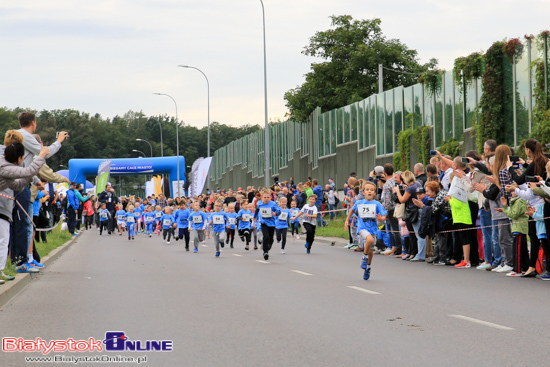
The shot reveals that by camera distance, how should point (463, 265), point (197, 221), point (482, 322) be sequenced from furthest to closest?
point (197, 221) → point (463, 265) → point (482, 322)

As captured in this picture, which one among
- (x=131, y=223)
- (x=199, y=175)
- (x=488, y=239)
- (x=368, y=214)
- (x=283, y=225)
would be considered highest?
(x=199, y=175)

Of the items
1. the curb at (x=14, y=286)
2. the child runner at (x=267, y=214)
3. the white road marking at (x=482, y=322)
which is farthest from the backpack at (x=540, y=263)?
the curb at (x=14, y=286)

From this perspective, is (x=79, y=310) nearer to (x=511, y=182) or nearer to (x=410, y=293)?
(x=410, y=293)

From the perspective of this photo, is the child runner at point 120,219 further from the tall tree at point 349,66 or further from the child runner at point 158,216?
the tall tree at point 349,66

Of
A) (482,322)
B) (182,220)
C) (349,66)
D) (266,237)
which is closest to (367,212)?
(266,237)

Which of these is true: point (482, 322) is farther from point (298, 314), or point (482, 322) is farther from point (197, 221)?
point (197, 221)

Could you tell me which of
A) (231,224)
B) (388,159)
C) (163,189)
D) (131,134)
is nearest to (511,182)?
(231,224)

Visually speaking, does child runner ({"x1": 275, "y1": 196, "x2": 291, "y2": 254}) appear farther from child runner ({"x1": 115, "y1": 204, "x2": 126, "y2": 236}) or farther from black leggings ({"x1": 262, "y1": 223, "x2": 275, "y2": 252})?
child runner ({"x1": 115, "y1": 204, "x2": 126, "y2": 236})

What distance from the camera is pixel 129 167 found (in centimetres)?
7806

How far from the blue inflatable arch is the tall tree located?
13890 millimetres

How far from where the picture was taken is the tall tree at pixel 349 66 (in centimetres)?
6794

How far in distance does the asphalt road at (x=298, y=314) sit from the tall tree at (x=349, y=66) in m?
50.8

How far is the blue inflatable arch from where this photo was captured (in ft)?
253

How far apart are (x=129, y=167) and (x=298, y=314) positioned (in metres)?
69.0
